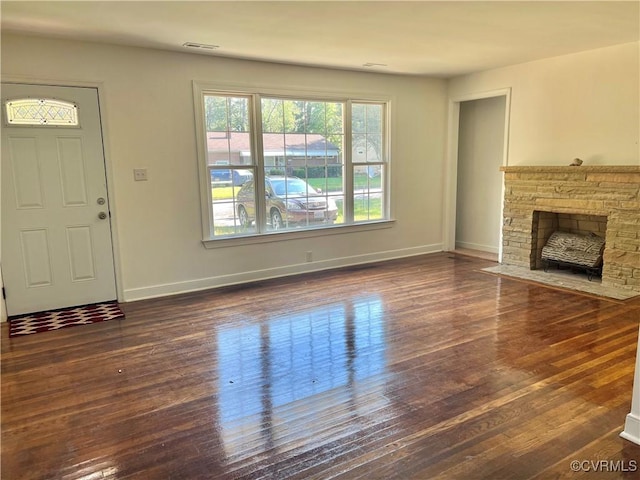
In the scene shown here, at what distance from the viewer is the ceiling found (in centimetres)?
319

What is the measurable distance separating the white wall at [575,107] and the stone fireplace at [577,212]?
205mm

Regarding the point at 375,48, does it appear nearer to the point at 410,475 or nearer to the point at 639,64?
the point at 639,64

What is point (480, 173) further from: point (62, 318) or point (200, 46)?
point (62, 318)

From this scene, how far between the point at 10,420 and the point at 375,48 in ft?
13.9

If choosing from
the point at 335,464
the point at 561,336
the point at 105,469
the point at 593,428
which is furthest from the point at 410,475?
the point at 561,336

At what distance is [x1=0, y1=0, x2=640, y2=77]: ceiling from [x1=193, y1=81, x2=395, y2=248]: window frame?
40cm

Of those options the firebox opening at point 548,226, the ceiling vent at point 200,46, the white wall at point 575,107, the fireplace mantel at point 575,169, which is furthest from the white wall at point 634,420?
the ceiling vent at point 200,46

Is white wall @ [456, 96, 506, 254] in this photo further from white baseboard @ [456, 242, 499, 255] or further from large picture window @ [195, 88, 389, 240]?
large picture window @ [195, 88, 389, 240]

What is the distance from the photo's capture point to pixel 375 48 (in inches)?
175

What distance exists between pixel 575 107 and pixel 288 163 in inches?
131

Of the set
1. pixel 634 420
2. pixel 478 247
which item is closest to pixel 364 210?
pixel 478 247

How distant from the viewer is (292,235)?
541cm

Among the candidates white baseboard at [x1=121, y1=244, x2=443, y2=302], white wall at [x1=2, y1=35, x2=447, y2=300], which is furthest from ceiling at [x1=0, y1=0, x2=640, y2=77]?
white baseboard at [x1=121, y1=244, x2=443, y2=302]

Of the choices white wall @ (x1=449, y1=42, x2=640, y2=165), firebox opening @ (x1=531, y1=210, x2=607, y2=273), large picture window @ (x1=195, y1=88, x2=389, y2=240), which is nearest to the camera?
white wall @ (x1=449, y1=42, x2=640, y2=165)
